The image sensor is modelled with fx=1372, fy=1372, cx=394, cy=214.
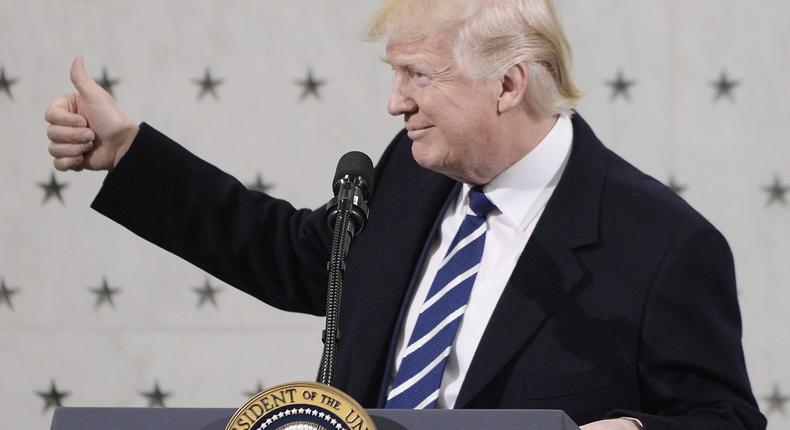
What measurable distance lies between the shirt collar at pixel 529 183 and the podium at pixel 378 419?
738 millimetres

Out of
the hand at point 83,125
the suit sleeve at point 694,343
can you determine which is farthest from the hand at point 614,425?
the hand at point 83,125

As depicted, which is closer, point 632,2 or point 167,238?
point 167,238

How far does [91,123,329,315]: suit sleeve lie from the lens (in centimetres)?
219

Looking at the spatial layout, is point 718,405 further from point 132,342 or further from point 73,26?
point 73,26

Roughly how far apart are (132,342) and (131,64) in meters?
0.68

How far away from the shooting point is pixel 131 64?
338 cm

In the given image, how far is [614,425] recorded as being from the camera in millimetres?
1640

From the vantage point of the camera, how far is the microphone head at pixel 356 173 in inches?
64.8

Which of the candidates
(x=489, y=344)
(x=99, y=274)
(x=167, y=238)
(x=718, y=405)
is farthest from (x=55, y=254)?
(x=718, y=405)

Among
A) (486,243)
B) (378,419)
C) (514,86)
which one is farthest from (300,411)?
(514,86)

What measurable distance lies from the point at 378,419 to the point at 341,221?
33 centimetres

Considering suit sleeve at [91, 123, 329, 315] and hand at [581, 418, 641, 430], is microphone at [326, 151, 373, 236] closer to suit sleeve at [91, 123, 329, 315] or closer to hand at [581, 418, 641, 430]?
hand at [581, 418, 641, 430]

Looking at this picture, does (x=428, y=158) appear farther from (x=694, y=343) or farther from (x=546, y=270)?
(x=694, y=343)

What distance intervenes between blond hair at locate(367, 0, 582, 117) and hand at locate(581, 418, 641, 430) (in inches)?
23.6
